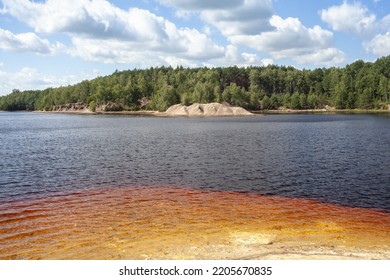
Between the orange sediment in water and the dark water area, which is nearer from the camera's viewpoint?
the orange sediment in water

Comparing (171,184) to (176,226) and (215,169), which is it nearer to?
(215,169)

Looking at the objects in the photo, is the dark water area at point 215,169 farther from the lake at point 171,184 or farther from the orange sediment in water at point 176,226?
the orange sediment in water at point 176,226

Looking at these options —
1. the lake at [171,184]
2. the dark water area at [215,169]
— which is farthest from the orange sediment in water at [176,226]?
the dark water area at [215,169]

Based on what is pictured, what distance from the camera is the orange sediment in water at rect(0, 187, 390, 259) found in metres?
18.3

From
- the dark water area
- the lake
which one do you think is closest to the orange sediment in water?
the lake

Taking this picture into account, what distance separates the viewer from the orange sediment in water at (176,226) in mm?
18266

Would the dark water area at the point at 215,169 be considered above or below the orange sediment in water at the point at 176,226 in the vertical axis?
above

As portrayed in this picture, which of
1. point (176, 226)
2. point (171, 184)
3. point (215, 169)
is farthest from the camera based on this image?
point (215, 169)

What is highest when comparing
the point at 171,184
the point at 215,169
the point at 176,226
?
the point at 215,169

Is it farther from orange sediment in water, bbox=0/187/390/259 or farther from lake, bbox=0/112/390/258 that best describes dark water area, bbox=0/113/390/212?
orange sediment in water, bbox=0/187/390/259

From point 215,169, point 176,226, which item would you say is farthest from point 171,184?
point 176,226

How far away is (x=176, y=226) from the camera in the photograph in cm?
2239
